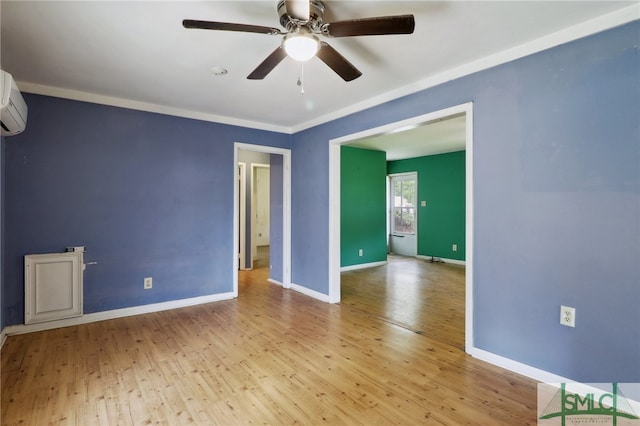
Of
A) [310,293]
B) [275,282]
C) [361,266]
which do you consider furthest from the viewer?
[361,266]

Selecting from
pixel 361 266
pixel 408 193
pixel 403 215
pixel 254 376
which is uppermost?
pixel 408 193

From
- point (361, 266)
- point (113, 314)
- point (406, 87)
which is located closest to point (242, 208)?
point (361, 266)

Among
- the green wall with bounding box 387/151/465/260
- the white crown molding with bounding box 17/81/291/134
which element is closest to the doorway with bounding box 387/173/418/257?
the green wall with bounding box 387/151/465/260

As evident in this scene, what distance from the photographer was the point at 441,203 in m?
7.43

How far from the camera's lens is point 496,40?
2324 mm

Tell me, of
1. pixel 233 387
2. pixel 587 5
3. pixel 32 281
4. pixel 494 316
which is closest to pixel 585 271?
pixel 494 316

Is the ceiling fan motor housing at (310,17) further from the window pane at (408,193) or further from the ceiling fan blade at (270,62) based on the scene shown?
the window pane at (408,193)

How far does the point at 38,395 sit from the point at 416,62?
12.2 ft

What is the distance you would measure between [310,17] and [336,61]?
1.02 ft

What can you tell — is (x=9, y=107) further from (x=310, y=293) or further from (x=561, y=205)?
(x=561, y=205)

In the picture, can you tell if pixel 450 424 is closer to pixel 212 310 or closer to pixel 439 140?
pixel 212 310

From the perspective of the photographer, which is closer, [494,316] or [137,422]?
[137,422]

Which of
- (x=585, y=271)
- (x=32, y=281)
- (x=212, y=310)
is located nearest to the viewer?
(x=585, y=271)

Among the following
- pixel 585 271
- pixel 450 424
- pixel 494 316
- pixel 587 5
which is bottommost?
pixel 450 424
